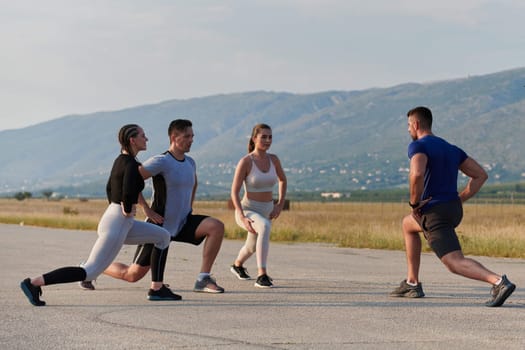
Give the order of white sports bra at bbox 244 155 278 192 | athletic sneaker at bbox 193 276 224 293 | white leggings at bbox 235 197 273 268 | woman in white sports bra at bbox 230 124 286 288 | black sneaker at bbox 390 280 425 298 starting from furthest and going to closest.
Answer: white sports bra at bbox 244 155 278 192, woman in white sports bra at bbox 230 124 286 288, white leggings at bbox 235 197 273 268, athletic sneaker at bbox 193 276 224 293, black sneaker at bbox 390 280 425 298

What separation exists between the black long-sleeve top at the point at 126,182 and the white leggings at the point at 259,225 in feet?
7.46

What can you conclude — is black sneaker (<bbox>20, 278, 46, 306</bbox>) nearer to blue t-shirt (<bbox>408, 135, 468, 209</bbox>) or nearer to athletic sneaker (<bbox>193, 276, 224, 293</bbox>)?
athletic sneaker (<bbox>193, 276, 224, 293</bbox>)

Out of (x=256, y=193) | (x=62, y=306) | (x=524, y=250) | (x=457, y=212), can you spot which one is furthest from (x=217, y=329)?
(x=524, y=250)

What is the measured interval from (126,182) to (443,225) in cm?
336

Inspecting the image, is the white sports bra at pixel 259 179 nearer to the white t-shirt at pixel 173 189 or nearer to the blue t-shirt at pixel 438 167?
the white t-shirt at pixel 173 189

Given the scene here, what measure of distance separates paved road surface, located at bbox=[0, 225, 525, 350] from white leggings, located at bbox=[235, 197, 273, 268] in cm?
45

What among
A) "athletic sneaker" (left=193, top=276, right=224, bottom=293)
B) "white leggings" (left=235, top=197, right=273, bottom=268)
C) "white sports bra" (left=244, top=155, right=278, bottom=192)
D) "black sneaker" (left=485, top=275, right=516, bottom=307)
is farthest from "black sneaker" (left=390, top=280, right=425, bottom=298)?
"white sports bra" (left=244, top=155, right=278, bottom=192)

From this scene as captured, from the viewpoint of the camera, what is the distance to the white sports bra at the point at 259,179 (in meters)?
13.1

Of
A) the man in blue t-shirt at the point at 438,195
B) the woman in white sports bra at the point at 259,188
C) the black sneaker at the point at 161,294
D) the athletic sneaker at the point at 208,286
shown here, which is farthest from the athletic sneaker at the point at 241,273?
the man in blue t-shirt at the point at 438,195

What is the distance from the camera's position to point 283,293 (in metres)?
12.4

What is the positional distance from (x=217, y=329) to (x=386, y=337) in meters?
1.51

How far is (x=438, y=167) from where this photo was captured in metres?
11.0

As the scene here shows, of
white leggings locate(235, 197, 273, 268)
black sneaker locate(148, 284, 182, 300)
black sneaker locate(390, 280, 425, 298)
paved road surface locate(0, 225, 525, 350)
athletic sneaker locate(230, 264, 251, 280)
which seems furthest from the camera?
athletic sneaker locate(230, 264, 251, 280)

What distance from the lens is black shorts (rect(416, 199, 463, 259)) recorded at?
36.1 feet
